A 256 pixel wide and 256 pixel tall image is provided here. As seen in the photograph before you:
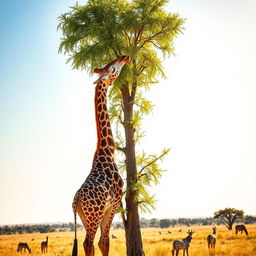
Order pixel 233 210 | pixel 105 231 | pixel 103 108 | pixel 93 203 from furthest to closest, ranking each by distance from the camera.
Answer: pixel 233 210 → pixel 103 108 → pixel 105 231 → pixel 93 203

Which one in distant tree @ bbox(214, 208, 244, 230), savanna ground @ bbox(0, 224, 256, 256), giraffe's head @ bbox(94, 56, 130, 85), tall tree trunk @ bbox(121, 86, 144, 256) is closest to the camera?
giraffe's head @ bbox(94, 56, 130, 85)

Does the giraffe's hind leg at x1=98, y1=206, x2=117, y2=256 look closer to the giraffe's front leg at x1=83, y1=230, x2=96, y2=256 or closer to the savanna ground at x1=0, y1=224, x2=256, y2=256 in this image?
the giraffe's front leg at x1=83, y1=230, x2=96, y2=256

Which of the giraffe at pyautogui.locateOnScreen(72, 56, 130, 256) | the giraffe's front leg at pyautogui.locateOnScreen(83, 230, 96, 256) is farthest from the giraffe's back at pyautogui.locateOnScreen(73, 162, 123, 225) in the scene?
the giraffe's front leg at pyautogui.locateOnScreen(83, 230, 96, 256)

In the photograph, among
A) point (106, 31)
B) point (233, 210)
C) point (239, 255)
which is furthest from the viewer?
point (233, 210)

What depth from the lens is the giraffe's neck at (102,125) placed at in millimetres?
8242

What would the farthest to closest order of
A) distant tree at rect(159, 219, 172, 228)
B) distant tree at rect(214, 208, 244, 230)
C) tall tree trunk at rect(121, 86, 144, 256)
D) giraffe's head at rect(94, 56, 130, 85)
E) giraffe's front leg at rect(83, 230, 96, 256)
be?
distant tree at rect(159, 219, 172, 228) < distant tree at rect(214, 208, 244, 230) < tall tree trunk at rect(121, 86, 144, 256) < giraffe's head at rect(94, 56, 130, 85) < giraffe's front leg at rect(83, 230, 96, 256)

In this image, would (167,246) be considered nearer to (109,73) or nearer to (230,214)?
(109,73)

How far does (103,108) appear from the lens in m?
8.55

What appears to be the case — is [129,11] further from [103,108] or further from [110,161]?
[110,161]

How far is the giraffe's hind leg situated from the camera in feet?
24.7

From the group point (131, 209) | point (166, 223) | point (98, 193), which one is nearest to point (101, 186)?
point (98, 193)

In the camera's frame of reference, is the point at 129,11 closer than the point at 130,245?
No

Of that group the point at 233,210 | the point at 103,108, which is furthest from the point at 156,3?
the point at 233,210

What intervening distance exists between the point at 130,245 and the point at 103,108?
4.46 metres
